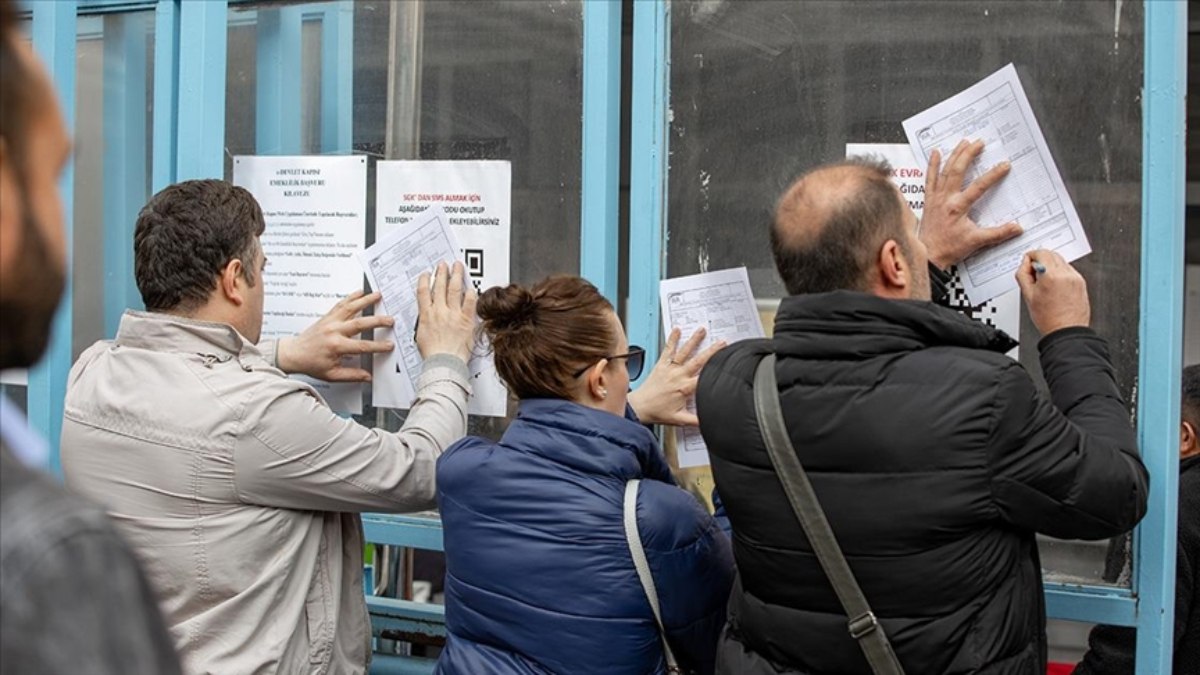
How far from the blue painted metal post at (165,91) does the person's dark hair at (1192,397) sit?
240 centimetres

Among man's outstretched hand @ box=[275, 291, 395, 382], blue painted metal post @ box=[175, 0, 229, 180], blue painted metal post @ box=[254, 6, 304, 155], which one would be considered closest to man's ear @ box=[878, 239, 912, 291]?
man's outstretched hand @ box=[275, 291, 395, 382]

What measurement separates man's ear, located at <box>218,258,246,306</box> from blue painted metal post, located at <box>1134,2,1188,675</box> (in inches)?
62.8

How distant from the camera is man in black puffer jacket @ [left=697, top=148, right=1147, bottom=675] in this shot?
1823mm

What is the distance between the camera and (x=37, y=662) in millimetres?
814

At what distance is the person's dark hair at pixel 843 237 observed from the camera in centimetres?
199

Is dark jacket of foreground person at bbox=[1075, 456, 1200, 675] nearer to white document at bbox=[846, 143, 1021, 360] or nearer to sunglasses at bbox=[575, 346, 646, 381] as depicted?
white document at bbox=[846, 143, 1021, 360]

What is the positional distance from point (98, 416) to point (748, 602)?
3.94 feet

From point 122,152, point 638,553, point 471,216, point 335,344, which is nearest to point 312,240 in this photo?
point 335,344

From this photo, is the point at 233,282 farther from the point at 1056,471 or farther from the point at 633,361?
the point at 1056,471

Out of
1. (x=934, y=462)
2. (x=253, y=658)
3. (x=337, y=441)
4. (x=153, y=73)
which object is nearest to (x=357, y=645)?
(x=253, y=658)

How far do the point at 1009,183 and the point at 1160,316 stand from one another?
337mm

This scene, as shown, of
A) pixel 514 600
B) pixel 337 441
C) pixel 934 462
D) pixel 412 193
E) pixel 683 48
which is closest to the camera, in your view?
pixel 934 462

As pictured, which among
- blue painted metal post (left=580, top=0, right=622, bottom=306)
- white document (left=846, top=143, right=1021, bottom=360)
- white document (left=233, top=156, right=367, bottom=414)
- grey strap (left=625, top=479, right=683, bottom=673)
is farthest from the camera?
white document (left=233, top=156, right=367, bottom=414)

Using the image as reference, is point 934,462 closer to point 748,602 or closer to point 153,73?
point 748,602
